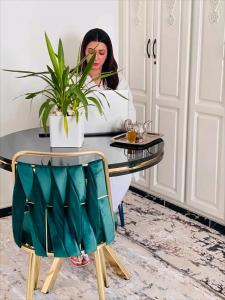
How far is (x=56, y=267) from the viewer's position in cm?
216

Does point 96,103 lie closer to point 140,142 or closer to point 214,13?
point 140,142

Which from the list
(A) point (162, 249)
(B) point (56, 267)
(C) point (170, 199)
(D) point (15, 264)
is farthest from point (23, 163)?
(C) point (170, 199)

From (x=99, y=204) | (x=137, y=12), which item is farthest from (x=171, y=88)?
(x=99, y=204)

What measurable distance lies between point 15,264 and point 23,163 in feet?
3.14

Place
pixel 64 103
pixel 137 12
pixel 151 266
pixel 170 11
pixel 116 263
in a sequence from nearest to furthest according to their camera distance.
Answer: pixel 64 103 < pixel 116 263 < pixel 151 266 < pixel 170 11 < pixel 137 12

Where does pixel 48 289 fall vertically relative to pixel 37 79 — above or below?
below

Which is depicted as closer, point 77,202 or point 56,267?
point 77,202

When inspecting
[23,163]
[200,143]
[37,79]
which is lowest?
[200,143]

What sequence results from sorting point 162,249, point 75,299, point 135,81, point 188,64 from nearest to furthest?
point 75,299 < point 162,249 < point 188,64 < point 135,81

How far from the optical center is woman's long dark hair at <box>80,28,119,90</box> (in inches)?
107

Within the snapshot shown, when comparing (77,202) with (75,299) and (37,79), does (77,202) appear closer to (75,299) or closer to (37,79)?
(75,299)

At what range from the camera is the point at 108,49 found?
9.03 feet

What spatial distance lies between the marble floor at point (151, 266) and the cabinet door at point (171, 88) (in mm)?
329

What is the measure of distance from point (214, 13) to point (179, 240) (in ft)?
4.76
